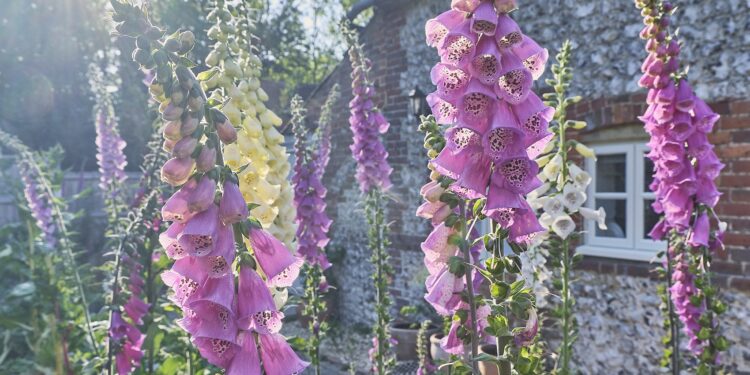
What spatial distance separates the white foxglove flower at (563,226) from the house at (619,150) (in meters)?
1.70

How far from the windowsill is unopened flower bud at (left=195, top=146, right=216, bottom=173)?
422cm

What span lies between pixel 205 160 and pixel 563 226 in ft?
5.71

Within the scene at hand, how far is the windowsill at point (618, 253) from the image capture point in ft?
15.4

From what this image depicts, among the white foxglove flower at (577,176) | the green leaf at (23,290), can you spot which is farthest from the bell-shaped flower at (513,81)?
the green leaf at (23,290)

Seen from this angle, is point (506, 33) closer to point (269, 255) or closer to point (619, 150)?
point (269, 255)

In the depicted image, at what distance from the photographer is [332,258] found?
26.8 ft

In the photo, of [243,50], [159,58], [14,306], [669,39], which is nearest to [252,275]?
[159,58]

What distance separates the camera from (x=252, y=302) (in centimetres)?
129

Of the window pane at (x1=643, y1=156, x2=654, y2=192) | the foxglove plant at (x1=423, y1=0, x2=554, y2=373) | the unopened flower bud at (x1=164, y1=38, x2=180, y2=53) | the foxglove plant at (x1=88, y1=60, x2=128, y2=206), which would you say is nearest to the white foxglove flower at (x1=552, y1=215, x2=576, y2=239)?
the foxglove plant at (x1=423, y1=0, x2=554, y2=373)

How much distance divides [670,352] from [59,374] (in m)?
3.69

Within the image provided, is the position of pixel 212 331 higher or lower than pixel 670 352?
higher

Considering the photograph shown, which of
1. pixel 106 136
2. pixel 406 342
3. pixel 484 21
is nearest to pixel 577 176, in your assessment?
pixel 484 21

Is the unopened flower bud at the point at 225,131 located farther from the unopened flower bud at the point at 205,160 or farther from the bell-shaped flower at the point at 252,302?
the bell-shaped flower at the point at 252,302

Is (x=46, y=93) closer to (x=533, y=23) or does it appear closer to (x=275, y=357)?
(x=533, y=23)
